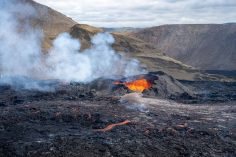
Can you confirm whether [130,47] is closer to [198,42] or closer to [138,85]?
[198,42]

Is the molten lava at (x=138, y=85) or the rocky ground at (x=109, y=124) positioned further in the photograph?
the molten lava at (x=138, y=85)

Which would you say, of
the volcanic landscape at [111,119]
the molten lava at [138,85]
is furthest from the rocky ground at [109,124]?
the molten lava at [138,85]

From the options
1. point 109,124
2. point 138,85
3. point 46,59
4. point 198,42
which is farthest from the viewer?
point 198,42

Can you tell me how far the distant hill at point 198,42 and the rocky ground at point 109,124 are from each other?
122 ft

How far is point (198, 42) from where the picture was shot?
2781 inches

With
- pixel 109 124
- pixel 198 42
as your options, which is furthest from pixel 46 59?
pixel 198 42

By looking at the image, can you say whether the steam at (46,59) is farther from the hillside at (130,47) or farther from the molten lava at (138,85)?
the molten lava at (138,85)

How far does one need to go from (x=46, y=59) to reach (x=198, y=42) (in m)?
36.0

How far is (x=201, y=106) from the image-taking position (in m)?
24.3

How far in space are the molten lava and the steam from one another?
573 cm

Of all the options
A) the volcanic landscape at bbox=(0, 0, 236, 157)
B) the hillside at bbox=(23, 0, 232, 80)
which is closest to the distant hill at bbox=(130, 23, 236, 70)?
the hillside at bbox=(23, 0, 232, 80)

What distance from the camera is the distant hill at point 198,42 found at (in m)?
62.5

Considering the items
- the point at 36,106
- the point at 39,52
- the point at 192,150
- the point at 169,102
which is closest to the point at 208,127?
the point at 192,150

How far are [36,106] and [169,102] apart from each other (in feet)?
30.0
